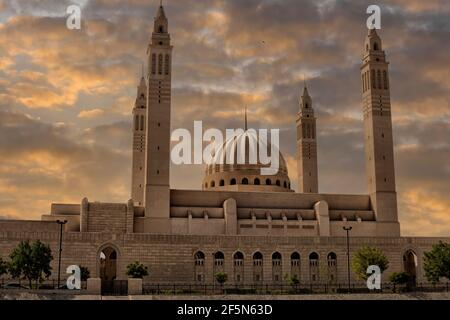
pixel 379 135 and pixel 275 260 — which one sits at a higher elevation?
pixel 379 135

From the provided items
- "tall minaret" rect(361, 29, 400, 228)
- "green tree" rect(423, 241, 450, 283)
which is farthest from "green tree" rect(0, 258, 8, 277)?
"tall minaret" rect(361, 29, 400, 228)

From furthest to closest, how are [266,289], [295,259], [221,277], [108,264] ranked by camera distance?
[295,259] → [108,264] → [221,277] → [266,289]

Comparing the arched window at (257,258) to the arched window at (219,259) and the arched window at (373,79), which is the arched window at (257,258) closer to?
the arched window at (219,259)

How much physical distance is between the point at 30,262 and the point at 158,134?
2052cm

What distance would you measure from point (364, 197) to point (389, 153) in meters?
5.87

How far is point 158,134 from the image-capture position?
69.7m

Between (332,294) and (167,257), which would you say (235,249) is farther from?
(332,294)

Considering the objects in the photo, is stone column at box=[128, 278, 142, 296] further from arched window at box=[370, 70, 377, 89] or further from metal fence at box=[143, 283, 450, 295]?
arched window at box=[370, 70, 377, 89]

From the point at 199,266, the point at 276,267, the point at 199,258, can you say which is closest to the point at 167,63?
the point at 199,258

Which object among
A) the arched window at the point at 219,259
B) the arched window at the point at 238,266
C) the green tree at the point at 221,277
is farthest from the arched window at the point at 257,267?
the green tree at the point at 221,277

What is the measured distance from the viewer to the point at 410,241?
235 ft

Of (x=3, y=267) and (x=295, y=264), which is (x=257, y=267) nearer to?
(x=295, y=264)
